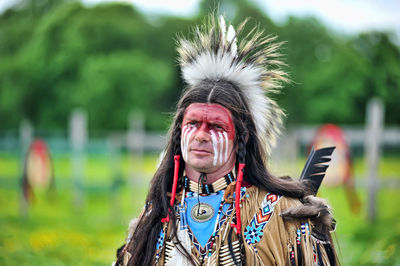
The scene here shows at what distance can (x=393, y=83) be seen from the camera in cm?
588

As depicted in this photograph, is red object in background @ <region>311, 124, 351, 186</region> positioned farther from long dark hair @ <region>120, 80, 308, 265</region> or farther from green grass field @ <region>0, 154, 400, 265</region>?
long dark hair @ <region>120, 80, 308, 265</region>

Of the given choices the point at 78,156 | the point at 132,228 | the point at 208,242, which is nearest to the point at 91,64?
the point at 78,156

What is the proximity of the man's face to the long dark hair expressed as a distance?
48mm

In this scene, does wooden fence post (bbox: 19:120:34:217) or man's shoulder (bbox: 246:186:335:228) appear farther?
wooden fence post (bbox: 19:120:34:217)

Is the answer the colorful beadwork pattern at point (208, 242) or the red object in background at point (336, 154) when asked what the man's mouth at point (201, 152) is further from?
the red object in background at point (336, 154)

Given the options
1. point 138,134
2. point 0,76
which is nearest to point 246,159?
point 138,134

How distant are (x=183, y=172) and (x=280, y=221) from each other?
0.63 metres

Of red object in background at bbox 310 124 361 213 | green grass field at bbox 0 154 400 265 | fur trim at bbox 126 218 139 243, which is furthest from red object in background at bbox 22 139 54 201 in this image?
fur trim at bbox 126 218 139 243

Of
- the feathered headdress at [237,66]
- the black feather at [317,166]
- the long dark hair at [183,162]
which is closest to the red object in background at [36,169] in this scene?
the long dark hair at [183,162]

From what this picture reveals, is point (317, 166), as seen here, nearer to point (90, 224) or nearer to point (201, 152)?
point (201, 152)

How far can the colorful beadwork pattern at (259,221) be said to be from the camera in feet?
7.68

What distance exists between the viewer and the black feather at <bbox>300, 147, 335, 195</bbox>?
8.77 ft

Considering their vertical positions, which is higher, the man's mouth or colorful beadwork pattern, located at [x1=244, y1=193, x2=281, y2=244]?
the man's mouth

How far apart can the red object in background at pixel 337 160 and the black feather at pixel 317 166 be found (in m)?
5.18
